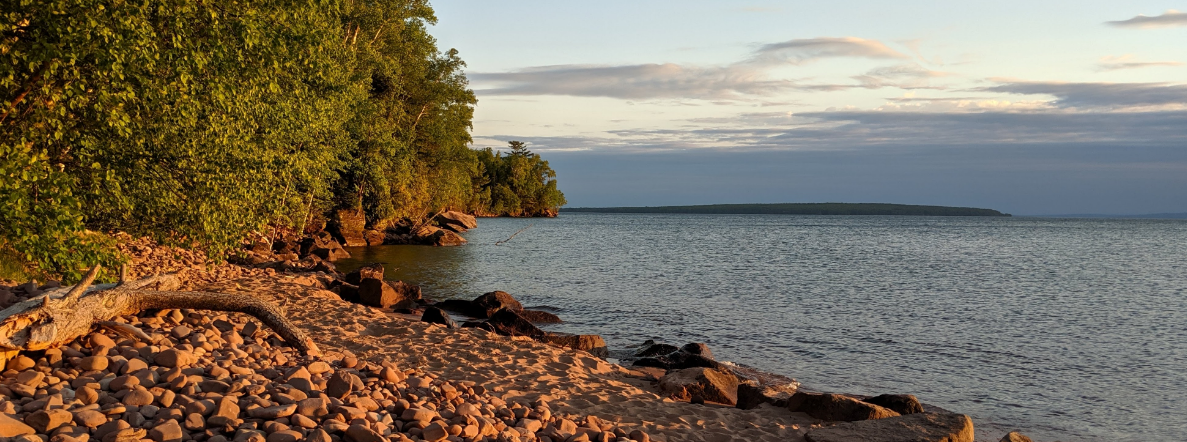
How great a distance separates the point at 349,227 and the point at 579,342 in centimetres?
3665

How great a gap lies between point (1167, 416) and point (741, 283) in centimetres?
2186

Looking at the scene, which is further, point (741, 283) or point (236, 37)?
point (741, 283)

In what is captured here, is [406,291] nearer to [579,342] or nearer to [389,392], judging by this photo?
[579,342]

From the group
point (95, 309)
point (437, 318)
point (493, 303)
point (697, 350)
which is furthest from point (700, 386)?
point (493, 303)

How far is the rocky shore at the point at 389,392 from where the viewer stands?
22.1ft

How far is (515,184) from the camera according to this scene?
151625 mm

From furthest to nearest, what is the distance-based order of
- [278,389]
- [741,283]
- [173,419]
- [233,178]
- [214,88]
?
[741,283] < [233,178] < [214,88] < [278,389] < [173,419]

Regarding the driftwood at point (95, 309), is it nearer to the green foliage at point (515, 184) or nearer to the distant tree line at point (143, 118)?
the distant tree line at point (143, 118)

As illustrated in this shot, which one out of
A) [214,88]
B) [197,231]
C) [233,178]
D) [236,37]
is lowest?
[197,231]

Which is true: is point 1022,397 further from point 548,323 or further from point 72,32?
point 72,32

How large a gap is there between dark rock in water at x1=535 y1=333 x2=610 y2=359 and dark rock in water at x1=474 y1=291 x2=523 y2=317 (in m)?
4.34

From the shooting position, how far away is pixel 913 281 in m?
38.6

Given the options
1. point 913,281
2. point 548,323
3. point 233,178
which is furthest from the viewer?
point 913,281

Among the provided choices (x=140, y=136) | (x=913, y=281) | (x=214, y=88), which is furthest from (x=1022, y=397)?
(x=913, y=281)
